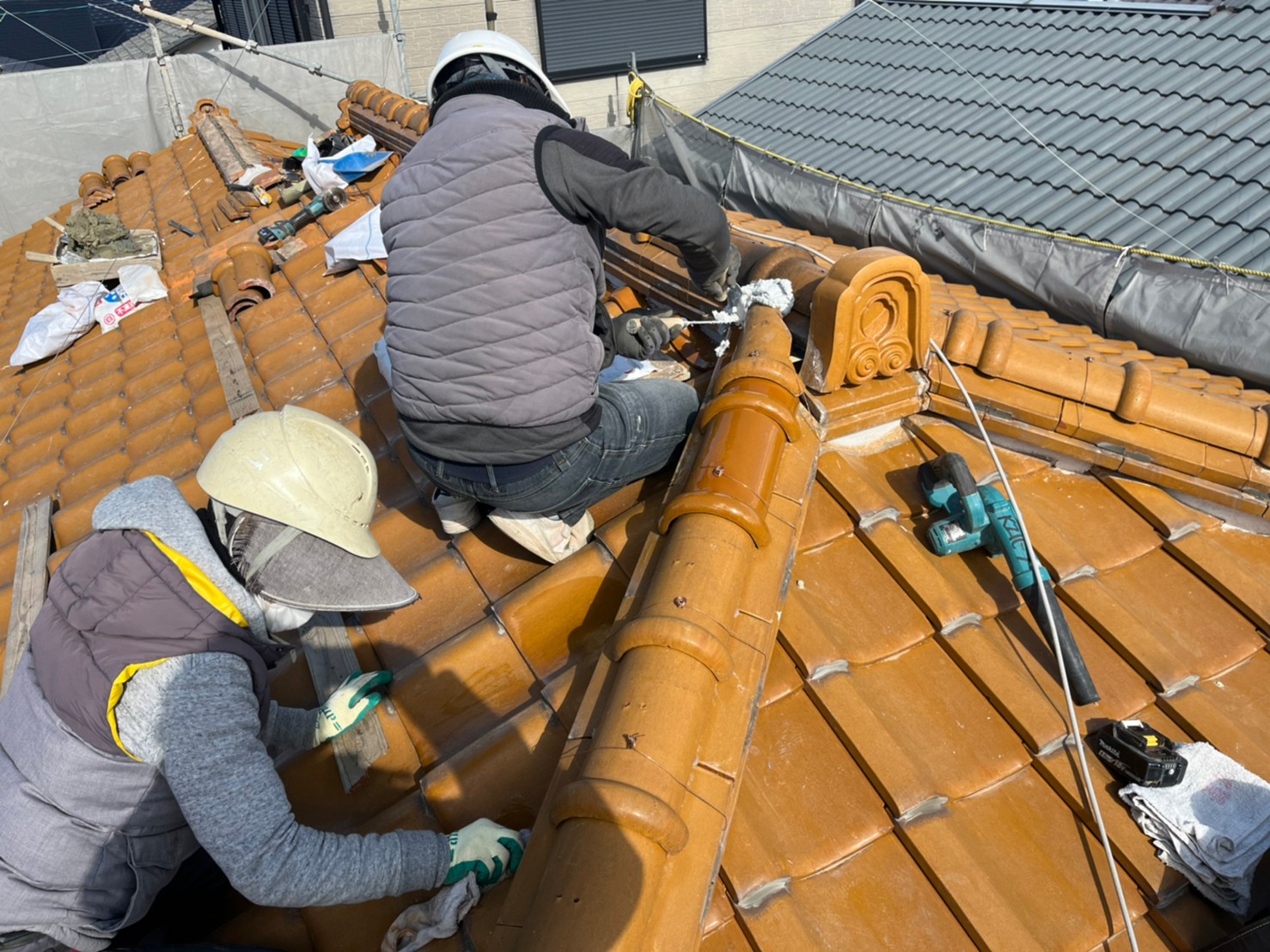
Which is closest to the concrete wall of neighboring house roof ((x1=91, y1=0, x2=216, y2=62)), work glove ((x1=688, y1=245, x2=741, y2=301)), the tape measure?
neighboring house roof ((x1=91, y1=0, x2=216, y2=62))

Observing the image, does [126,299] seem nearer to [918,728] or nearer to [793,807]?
[793,807]

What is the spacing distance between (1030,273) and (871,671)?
24.4 ft

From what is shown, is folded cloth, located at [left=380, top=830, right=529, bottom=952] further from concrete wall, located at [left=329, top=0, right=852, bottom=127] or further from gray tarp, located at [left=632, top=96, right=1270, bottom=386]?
concrete wall, located at [left=329, top=0, right=852, bottom=127]

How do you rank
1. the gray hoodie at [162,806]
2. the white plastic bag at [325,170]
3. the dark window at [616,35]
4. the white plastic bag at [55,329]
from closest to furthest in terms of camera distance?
the gray hoodie at [162,806] < the white plastic bag at [55,329] < the white plastic bag at [325,170] < the dark window at [616,35]

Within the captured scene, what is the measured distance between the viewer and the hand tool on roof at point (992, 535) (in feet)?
7.59

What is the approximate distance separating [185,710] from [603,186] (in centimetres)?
188

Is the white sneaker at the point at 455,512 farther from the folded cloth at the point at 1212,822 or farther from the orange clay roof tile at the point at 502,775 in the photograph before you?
the folded cloth at the point at 1212,822

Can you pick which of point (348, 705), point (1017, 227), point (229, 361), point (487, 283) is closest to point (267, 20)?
point (229, 361)

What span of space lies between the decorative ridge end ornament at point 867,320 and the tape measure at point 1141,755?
1.54m

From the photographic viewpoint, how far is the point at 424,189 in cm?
247

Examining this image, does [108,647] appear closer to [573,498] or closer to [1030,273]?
[573,498]

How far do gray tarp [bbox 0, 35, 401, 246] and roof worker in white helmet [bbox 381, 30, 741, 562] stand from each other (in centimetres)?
1236

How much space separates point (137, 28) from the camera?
2108cm

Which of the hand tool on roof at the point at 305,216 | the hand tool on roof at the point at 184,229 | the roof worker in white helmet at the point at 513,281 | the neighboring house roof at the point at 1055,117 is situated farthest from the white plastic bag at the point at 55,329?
the neighboring house roof at the point at 1055,117
